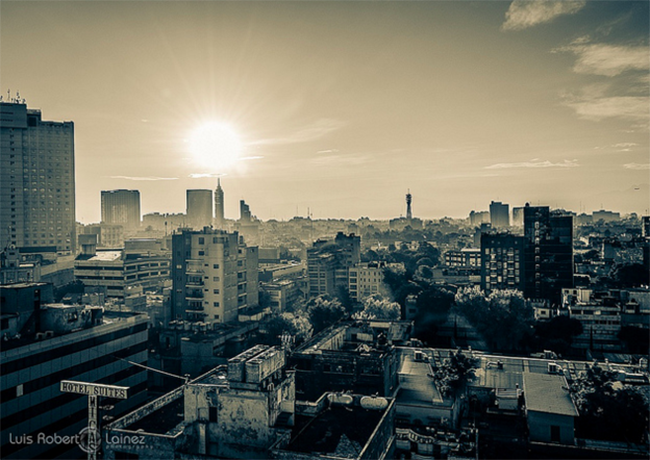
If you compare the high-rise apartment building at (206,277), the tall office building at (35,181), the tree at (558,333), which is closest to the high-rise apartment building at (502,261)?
the tree at (558,333)

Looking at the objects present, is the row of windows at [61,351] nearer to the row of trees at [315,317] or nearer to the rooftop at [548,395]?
the row of trees at [315,317]

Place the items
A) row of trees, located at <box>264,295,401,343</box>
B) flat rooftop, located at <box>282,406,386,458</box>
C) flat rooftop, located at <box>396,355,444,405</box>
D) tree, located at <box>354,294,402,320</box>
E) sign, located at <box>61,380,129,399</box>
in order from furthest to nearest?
tree, located at <box>354,294,402,320</box> → row of trees, located at <box>264,295,401,343</box> → flat rooftop, located at <box>396,355,444,405</box> → sign, located at <box>61,380,129,399</box> → flat rooftop, located at <box>282,406,386,458</box>

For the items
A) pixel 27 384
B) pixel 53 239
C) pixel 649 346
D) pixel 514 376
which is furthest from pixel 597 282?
pixel 53 239

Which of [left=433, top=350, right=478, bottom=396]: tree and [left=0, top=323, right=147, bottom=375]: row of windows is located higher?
[left=0, top=323, right=147, bottom=375]: row of windows

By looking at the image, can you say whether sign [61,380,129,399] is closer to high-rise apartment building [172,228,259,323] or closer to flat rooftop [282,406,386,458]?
flat rooftop [282,406,386,458]

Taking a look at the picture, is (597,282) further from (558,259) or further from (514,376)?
(514,376)

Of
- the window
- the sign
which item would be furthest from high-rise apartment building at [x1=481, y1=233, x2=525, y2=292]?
the sign
